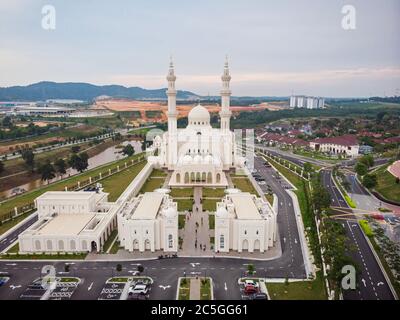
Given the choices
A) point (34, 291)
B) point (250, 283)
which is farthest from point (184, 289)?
point (34, 291)

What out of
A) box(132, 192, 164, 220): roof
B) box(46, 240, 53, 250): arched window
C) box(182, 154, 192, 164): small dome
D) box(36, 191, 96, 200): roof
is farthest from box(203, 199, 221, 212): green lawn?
box(46, 240, 53, 250): arched window

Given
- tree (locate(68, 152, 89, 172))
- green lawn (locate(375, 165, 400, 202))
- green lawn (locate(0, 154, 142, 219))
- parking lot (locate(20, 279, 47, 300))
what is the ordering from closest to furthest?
parking lot (locate(20, 279, 47, 300)) → green lawn (locate(0, 154, 142, 219)) → green lawn (locate(375, 165, 400, 202)) → tree (locate(68, 152, 89, 172))

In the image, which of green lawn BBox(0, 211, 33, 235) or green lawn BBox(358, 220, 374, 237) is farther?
green lawn BBox(0, 211, 33, 235)

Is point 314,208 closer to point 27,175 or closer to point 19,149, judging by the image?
point 27,175

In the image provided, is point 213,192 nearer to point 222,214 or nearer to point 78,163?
point 222,214

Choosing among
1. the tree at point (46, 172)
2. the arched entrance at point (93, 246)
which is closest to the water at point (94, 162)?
the tree at point (46, 172)

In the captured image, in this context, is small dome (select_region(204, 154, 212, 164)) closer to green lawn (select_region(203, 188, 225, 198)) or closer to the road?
green lawn (select_region(203, 188, 225, 198))

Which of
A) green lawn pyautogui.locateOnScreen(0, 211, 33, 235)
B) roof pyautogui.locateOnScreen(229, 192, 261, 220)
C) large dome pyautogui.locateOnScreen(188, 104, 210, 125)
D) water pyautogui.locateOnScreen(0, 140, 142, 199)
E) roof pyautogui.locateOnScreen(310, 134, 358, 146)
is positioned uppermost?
large dome pyautogui.locateOnScreen(188, 104, 210, 125)
